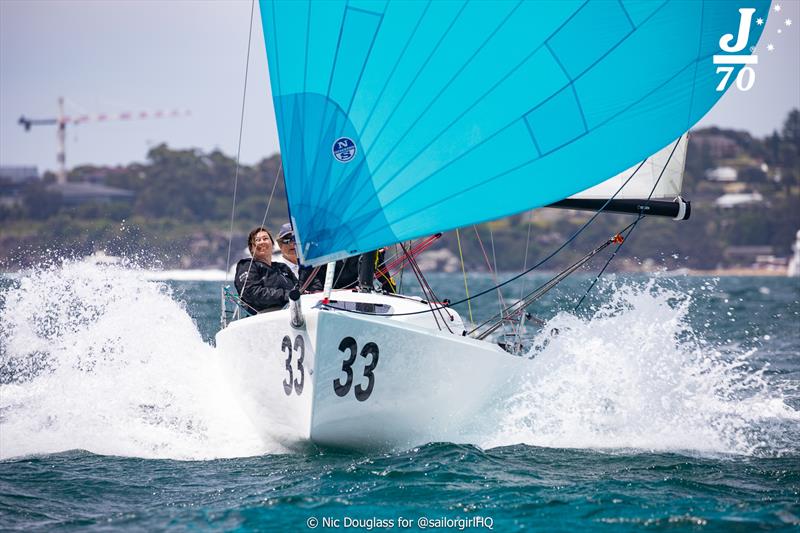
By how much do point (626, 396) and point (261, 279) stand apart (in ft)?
8.27

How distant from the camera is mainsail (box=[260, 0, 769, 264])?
229 inches

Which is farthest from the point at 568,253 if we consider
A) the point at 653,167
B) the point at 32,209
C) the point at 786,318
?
the point at 653,167

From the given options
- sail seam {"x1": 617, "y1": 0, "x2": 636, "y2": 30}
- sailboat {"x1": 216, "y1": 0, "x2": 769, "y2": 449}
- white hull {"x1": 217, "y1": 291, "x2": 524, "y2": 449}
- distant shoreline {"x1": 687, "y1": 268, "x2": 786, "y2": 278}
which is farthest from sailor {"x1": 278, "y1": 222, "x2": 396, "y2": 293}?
distant shoreline {"x1": 687, "y1": 268, "x2": 786, "y2": 278}

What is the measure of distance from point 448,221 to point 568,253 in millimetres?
92933

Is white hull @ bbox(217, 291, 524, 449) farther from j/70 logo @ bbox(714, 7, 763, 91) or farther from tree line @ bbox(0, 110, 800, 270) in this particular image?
tree line @ bbox(0, 110, 800, 270)

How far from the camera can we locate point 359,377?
19.2ft

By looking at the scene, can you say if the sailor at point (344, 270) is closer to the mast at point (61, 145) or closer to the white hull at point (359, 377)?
the white hull at point (359, 377)

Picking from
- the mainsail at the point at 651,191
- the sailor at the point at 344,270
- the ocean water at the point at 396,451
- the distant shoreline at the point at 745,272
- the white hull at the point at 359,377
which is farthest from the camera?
the distant shoreline at the point at 745,272

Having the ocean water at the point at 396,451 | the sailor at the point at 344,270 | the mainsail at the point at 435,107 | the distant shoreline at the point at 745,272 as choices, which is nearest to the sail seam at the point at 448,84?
the mainsail at the point at 435,107

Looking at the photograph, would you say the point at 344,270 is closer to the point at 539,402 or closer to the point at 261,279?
the point at 261,279

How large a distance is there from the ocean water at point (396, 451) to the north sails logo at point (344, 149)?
1709mm

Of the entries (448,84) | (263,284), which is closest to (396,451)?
(263,284)

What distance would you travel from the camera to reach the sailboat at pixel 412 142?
5805mm

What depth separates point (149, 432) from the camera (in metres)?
6.87
